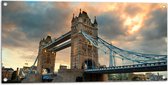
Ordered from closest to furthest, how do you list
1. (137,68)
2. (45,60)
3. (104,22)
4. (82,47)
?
(104,22), (137,68), (82,47), (45,60)

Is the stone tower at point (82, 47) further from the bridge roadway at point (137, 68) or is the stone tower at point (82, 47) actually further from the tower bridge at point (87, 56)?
the bridge roadway at point (137, 68)

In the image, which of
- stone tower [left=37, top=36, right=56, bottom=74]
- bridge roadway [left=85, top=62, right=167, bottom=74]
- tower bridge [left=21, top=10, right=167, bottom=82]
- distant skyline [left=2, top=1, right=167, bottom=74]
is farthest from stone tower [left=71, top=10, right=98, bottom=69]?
distant skyline [left=2, top=1, right=167, bottom=74]

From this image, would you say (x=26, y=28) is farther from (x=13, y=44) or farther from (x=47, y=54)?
(x=47, y=54)

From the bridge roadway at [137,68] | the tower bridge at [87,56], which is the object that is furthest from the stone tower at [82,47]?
the bridge roadway at [137,68]

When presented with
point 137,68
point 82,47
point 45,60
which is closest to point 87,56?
point 82,47

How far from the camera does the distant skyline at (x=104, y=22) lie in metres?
6.11

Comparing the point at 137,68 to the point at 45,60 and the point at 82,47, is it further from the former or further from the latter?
the point at 45,60

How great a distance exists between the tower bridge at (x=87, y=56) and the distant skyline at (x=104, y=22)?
60 cm

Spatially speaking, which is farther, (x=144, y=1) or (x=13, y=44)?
(x=13, y=44)

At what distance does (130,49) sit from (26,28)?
406cm

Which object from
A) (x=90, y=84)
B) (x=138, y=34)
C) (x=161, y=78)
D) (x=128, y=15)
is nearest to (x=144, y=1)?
(x=128, y=15)

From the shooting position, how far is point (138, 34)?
A: 7.08 meters

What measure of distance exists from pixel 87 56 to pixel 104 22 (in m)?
8.13

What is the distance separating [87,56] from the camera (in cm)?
1598
